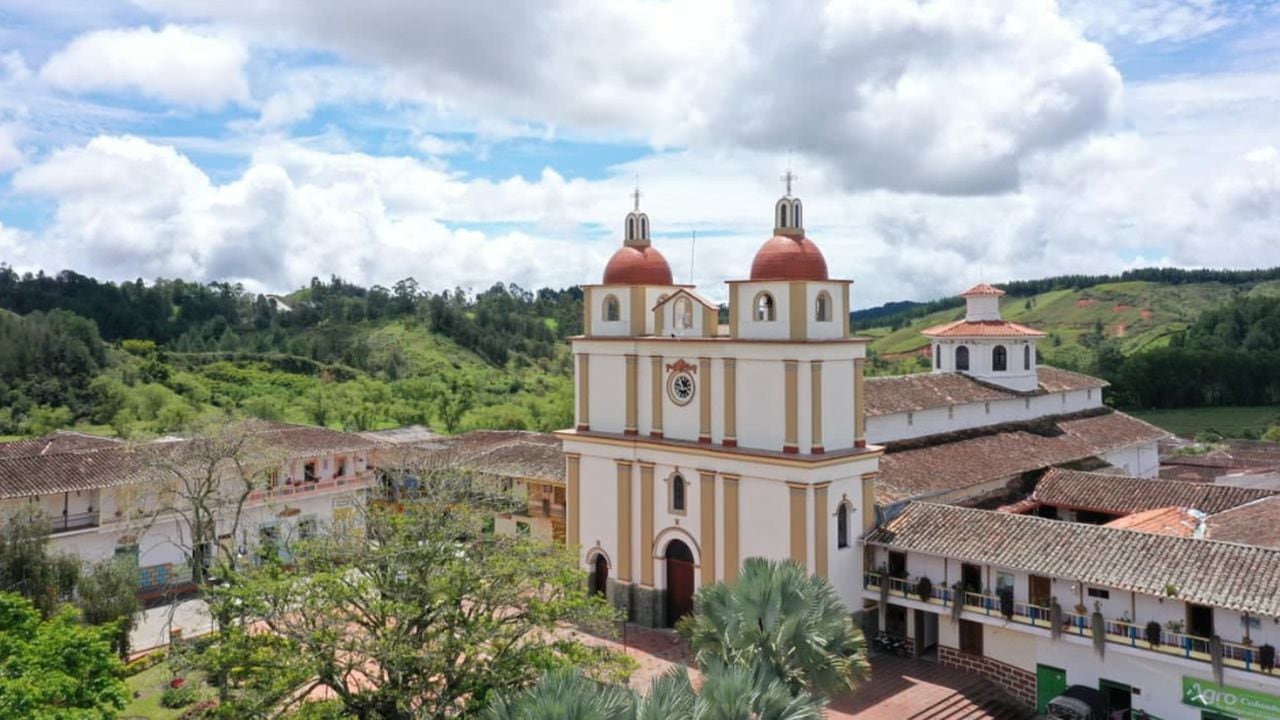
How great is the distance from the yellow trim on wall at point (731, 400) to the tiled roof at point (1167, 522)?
31.2ft

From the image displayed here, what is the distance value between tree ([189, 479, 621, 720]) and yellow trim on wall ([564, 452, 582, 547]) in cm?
992

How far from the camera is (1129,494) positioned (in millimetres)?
27859

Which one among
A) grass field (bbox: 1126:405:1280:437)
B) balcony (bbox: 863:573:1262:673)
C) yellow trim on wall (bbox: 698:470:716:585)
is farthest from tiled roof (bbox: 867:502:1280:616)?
grass field (bbox: 1126:405:1280:437)

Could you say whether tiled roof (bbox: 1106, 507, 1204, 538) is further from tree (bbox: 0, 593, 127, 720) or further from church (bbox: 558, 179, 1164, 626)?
tree (bbox: 0, 593, 127, 720)

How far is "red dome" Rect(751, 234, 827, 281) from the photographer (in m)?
23.5

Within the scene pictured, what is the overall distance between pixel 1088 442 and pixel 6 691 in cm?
3362

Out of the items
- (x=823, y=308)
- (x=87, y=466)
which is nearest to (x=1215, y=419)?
(x=823, y=308)

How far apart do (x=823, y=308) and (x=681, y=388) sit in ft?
14.3

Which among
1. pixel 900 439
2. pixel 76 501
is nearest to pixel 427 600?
pixel 900 439

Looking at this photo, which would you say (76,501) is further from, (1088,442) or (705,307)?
(1088,442)

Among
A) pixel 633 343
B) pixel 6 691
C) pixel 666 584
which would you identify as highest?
pixel 633 343

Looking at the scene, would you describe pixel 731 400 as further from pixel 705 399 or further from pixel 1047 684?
pixel 1047 684

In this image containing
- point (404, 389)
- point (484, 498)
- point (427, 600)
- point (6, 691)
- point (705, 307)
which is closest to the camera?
point (6, 691)

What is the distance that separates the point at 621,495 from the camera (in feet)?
86.0
